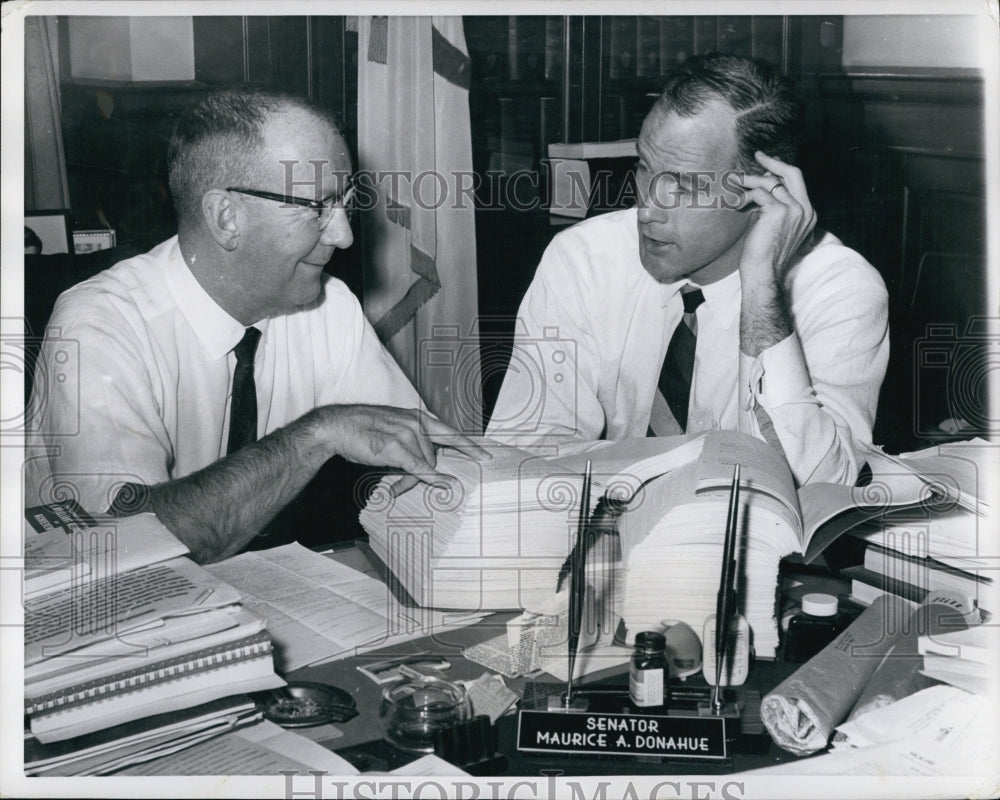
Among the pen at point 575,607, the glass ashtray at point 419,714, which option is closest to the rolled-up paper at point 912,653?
the pen at point 575,607

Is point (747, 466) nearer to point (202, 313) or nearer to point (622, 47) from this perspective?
point (622, 47)

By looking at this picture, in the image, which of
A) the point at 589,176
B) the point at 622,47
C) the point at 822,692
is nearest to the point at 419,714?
the point at 822,692

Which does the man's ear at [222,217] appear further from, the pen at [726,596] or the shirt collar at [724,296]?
the pen at [726,596]

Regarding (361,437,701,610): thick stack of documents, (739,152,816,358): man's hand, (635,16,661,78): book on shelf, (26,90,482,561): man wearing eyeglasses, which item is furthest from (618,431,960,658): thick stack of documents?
(635,16,661,78): book on shelf

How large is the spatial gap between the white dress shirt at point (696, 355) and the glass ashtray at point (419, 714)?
0.47 meters

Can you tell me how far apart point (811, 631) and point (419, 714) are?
53cm

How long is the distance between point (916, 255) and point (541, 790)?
3.12 ft

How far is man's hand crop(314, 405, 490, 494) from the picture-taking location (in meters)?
1.52

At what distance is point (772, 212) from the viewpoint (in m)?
1.47

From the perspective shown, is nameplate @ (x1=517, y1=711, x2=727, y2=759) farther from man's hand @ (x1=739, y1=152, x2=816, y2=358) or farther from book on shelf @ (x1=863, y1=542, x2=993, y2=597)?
man's hand @ (x1=739, y1=152, x2=816, y2=358)

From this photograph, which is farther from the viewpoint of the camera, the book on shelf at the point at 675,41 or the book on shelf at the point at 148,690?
the book on shelf at the point at 675,41

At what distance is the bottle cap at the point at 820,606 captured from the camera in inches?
51.1

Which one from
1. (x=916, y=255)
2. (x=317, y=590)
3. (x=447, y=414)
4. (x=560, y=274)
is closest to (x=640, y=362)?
(x=560, y=274)

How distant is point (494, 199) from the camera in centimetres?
148
